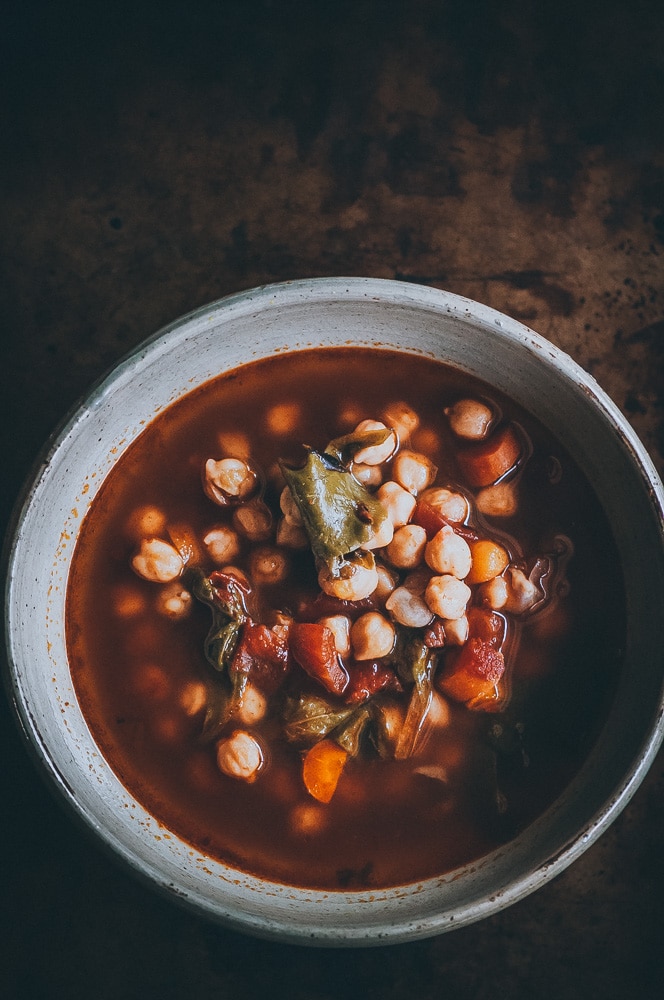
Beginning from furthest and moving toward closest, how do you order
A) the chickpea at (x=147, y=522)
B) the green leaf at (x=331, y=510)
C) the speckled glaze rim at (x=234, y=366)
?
the chickpea at (x=147, y=522), the green leaf at (x=331, y=510), the speckled glaze rim at (x=234, y=366)

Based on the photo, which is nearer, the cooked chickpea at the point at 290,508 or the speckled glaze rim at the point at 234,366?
the speckled glaze rim at the point at 234,366

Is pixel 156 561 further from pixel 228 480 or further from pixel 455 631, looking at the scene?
pixel 455 631

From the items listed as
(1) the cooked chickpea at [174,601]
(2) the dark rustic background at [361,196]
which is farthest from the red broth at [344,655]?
(2) the dark rustic background at [361,196]

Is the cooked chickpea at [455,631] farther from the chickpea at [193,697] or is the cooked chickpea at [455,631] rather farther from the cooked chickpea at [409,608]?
the chickpea at [193,697]

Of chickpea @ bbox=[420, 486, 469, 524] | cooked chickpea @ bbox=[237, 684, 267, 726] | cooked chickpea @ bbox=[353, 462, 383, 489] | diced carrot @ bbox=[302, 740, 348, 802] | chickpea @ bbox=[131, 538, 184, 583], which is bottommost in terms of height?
diced carrot @ bbox=[302, 740, 348, 802]

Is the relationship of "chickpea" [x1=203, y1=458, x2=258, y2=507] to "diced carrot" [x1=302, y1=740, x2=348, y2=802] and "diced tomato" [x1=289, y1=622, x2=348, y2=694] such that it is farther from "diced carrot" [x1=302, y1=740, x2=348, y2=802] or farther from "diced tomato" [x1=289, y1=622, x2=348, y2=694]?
"diced carrot" [x1=302, y1=740, x2=348, y2=802]

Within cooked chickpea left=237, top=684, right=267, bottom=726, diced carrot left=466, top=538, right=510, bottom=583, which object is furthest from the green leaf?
cooked chickpea left=237, top=684, right=267, bottom=726
